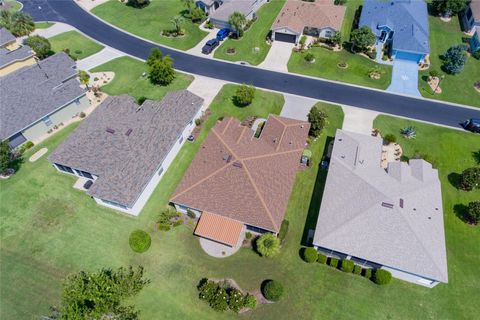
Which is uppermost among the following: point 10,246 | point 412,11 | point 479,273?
point 412,11

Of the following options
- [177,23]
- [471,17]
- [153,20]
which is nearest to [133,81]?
[177,23]

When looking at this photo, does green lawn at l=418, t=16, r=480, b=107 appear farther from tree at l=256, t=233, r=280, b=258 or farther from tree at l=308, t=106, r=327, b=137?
tree at l=256, t=233, r=280, b=258

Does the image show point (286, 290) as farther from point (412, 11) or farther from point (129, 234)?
point (412, 11)

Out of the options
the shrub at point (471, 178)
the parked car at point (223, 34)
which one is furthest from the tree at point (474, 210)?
the parked car at point (223, 34)

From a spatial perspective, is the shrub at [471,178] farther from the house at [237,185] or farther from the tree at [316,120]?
the house at [237,185]

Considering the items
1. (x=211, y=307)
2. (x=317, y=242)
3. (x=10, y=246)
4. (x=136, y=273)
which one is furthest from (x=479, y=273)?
(x=10, y=246)

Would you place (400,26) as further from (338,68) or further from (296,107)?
(296,107)

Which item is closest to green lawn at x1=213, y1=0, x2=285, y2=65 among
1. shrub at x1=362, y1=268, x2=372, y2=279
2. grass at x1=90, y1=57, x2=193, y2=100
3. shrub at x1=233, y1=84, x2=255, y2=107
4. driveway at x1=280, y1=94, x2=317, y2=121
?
grass at x1=90, y1=57, x2=193, y2=100
